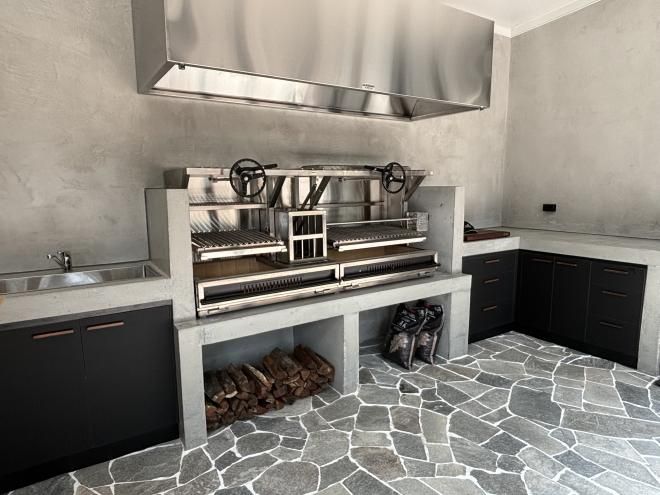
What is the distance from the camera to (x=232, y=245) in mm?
2344

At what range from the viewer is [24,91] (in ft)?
7.65

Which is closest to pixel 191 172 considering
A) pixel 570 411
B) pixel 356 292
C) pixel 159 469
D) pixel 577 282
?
pixel 356 292

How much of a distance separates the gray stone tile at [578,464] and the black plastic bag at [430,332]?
1.20m

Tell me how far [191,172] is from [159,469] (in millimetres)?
1549

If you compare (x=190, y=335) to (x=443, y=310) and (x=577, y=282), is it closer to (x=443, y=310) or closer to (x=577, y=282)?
(x=443, y=310)

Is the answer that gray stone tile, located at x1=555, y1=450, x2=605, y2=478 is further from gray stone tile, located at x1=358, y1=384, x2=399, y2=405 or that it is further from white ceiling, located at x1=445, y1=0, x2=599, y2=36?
white ceiling, located at x1=445, y1=0, x2=599, y2=36

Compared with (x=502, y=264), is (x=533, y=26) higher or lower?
higher

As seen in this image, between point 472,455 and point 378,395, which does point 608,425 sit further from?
point 378,395

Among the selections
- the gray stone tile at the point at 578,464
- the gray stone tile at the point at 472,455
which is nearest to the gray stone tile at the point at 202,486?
the gray stone tile at the point at 472,455

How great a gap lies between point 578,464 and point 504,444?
13.8 inches

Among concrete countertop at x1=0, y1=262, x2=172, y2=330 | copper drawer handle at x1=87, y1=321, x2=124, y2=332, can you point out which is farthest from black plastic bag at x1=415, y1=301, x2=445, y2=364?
copper drawer handle at x1=87, y1=321, x2=124, y2=332

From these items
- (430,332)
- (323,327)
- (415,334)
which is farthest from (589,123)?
(323,327)

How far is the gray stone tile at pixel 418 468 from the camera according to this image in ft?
6.70

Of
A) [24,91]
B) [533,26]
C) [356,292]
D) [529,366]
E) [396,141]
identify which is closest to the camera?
[24,91]
